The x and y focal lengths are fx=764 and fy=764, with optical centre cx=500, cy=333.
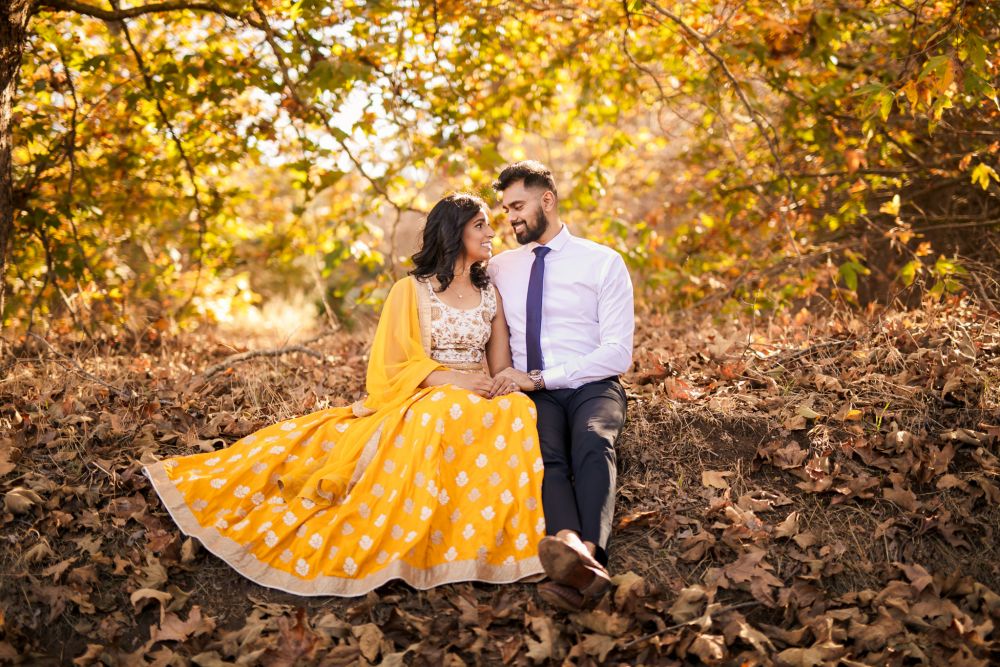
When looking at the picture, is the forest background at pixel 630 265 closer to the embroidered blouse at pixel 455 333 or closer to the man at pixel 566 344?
the man at pixel 566 344

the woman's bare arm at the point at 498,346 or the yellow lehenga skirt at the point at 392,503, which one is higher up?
the woman's bare arm at the point at 498,346

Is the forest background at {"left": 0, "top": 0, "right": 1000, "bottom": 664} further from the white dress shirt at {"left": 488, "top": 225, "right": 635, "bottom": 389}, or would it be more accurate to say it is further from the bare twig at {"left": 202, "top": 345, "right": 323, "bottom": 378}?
the white dress shirt at {"left": 488, "top": 225, "right": 635, "bottom": 389}

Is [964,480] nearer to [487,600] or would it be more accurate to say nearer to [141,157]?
[487,600]

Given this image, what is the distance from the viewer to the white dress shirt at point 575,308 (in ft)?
13.1

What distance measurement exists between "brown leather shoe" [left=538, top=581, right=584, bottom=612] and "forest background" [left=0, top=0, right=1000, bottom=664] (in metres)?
0.08

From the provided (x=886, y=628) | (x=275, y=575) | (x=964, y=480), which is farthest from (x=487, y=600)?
(x=964, y=480)

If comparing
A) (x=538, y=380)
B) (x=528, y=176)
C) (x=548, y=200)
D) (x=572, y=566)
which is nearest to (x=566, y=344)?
(x=538, y=380)

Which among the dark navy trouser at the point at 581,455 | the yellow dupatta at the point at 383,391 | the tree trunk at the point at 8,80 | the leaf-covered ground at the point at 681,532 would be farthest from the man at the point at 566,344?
the tree trunk at the point at 8,80

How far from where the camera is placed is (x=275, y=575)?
129 inches

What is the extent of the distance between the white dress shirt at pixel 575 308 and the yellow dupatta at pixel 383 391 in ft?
1.88

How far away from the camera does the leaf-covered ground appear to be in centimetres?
293

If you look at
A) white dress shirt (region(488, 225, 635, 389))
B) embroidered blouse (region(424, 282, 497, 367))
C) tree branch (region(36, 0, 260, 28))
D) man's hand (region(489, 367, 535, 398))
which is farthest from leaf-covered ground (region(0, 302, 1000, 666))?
tree branch (region(36, 0, 260, 28))

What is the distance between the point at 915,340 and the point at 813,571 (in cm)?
190

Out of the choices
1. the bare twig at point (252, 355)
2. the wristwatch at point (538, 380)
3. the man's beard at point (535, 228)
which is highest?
the man's beard at point (535, 228)
